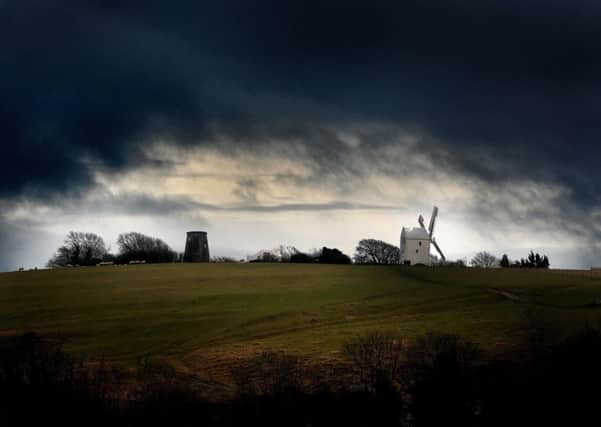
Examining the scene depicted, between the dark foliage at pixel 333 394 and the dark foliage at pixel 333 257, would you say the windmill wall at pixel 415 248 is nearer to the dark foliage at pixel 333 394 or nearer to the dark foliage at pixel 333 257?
the dark foliage at pixel 333 257

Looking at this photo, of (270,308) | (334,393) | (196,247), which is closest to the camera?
(334,393)

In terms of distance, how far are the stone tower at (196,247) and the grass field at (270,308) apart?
40.6 meters

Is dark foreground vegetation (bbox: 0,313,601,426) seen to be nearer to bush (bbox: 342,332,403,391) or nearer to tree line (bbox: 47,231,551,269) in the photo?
bush (bbox: 342,332,403,391)

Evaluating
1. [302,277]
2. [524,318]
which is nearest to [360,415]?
[524,318]

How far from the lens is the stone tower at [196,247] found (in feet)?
381

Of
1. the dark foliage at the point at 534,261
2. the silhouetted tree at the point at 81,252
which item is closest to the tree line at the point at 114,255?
the silhouetted tree at the point at 81,252

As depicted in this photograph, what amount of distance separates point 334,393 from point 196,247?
97.0 metres

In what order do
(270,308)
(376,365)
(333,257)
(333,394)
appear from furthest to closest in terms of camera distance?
(333,257) → (270,308) → (376,365) → (333,394)

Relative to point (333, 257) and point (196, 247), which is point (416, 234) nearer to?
point (333, 257)

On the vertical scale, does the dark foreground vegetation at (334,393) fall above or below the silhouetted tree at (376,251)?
below

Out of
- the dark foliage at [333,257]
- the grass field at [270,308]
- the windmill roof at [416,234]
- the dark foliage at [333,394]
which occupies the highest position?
the windmill roof at [416,234]

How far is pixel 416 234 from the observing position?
121500 mm

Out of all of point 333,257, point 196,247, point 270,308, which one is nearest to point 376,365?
point 270,308

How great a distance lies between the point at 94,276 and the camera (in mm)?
76312
